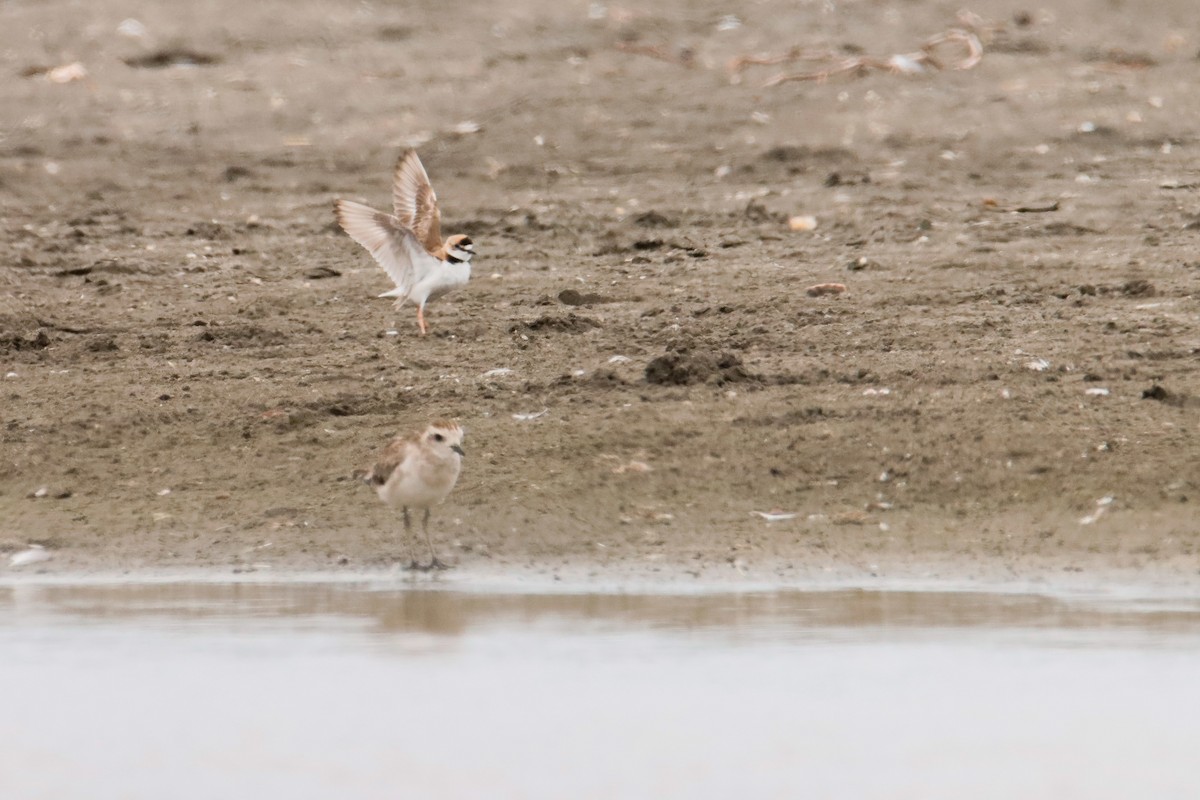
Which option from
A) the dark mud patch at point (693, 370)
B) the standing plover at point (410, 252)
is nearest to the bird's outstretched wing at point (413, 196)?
the standing plover at point (410, 252)

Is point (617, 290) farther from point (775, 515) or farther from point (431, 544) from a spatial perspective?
point (431, 544)

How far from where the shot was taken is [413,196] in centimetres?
1183

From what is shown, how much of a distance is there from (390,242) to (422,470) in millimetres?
3119

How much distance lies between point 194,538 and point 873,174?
5.86 meters

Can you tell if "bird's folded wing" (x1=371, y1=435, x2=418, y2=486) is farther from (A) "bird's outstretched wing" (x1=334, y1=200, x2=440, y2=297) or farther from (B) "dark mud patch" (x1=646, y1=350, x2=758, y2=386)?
(A) "bird's outstretched wing" (x1=334, y1=200, x2=440, y2=297)

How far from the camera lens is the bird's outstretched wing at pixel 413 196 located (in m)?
11.7

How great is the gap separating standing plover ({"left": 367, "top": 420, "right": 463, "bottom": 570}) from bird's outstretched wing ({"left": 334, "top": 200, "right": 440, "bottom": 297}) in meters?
2.46

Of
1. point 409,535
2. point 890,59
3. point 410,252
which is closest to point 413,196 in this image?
point 410,252

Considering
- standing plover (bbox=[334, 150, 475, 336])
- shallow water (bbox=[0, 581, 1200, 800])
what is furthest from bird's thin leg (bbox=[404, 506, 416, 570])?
standing plover (bbox=[334, 150, 475, 336])

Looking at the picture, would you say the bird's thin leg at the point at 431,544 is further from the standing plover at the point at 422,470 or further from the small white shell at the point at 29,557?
the small white shell at the point at 29,557

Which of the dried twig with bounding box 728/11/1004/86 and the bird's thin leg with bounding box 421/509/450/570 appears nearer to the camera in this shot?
the bird's thin leg with bounding box 421/509/450/570

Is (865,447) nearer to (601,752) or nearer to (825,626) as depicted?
(825,626)

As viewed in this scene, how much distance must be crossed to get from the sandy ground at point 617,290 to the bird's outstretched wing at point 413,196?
17.1 inches

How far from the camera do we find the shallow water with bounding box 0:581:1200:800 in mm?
5504
